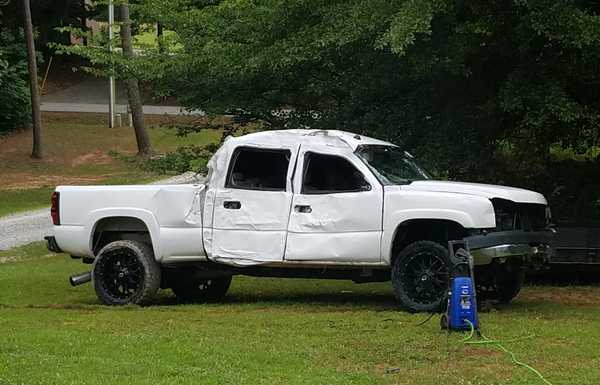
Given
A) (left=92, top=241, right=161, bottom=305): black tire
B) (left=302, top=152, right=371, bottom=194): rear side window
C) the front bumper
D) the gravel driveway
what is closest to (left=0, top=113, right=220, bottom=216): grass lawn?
the gravel driveway

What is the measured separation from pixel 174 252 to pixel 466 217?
3.38m

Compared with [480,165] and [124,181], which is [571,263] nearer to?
[480,165]

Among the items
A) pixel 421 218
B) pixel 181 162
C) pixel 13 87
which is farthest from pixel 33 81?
pixel 421 218

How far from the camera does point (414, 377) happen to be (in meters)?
6.90

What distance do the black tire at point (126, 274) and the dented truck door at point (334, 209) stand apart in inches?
69.0

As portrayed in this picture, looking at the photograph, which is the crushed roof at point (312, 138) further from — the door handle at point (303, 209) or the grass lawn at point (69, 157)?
the grass lawn at point (69, 157)

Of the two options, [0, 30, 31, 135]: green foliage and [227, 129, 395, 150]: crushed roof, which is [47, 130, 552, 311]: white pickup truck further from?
[0, 30, 31, 135]: green foliage

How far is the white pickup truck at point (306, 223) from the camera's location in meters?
9.90

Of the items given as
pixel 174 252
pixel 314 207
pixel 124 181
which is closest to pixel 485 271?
pixel 314 207

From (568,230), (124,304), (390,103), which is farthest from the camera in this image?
(390,103)

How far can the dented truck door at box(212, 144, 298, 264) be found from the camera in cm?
1058

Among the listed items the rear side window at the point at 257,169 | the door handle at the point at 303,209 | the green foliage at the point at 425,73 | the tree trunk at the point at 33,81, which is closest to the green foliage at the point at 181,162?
the green foliage at the point at 425,73

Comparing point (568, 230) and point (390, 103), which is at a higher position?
point (390, 103)

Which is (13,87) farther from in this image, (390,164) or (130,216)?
(390,164)
